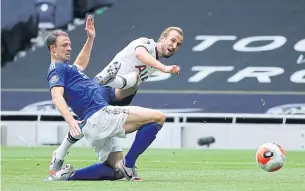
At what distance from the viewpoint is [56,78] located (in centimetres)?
973

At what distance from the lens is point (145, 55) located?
10016mm

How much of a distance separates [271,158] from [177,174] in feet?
5.30

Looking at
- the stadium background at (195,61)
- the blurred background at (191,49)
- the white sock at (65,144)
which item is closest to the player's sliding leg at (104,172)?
the white sock at (65,144)

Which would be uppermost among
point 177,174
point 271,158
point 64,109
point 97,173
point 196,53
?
point 64,109

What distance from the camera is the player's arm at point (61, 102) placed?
941 cm

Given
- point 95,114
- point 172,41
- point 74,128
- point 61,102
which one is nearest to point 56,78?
point 61,102

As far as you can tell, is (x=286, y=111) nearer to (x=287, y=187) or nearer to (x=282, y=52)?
(x=282, y=52)

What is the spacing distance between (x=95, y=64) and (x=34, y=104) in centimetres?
208

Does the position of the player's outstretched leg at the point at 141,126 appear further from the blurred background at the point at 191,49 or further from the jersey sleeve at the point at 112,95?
the blurred background at the point at 191,49

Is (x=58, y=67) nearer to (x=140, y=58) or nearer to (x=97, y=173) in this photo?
(x=140, y=58)

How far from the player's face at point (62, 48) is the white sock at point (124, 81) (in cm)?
63

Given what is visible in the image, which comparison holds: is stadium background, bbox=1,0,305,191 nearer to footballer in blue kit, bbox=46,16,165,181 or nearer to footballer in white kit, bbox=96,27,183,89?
footballer in white kit, bbox=96,27,183,89

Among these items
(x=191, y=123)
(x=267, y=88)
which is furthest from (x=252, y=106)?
(x=191, y=123)

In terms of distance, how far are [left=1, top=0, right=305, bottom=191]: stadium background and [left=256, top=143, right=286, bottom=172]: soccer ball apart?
38.7 feet
